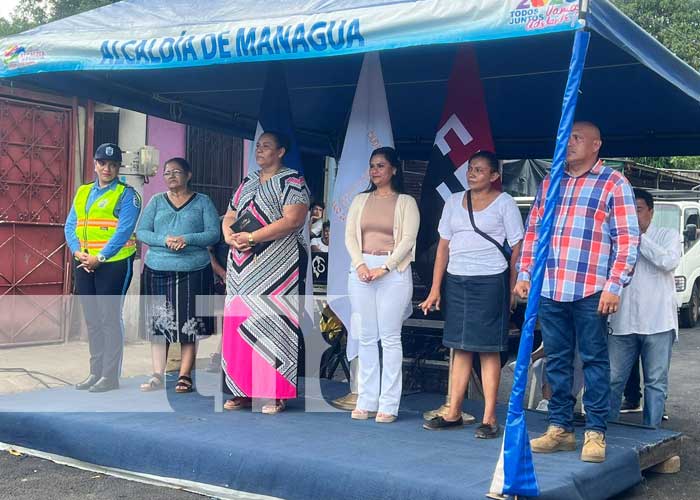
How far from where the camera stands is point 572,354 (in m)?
4.46

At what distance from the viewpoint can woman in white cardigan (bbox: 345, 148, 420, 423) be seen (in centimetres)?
512

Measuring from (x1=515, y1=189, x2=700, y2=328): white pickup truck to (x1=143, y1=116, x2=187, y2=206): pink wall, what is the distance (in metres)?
7.37

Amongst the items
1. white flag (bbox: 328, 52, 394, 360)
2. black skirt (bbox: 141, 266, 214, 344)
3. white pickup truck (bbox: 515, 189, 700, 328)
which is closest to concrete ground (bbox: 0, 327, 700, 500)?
black skirt (bbox: 141, 266, 214, 344)

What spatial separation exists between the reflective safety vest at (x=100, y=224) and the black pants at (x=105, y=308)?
11 centimetres

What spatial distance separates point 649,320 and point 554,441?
4.76 feet

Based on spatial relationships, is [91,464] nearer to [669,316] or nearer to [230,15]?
[230,15]

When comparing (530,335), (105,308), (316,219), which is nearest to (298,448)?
(530,335)

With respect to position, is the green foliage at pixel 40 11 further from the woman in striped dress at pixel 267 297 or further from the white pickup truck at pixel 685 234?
the woman in striped dress at pixel 267 297

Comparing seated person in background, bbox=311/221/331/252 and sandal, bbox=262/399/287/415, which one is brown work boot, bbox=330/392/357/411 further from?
seated person in background, bbox=311/221/331/252

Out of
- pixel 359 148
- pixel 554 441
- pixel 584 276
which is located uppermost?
pixel 359 148

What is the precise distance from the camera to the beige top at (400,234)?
5.11 metres

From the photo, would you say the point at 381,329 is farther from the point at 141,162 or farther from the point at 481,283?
the point at 141,162

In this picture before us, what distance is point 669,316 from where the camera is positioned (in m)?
5.46

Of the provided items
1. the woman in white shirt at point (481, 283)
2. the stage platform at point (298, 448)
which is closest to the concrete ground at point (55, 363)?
the stage platform at point (298, 448)
